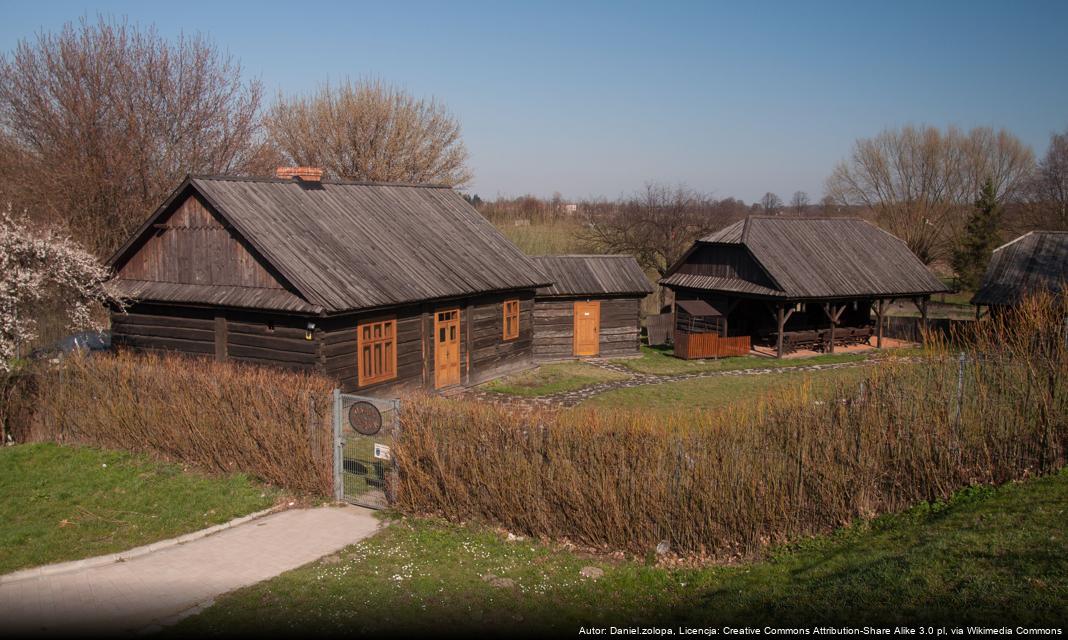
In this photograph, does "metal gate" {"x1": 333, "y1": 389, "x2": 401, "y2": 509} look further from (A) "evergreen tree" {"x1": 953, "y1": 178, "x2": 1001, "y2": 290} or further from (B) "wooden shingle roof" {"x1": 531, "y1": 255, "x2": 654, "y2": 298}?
(A) "evergreen tree" {"x1": 953, "y1": 178, "x2": 1001, "y2": 290}

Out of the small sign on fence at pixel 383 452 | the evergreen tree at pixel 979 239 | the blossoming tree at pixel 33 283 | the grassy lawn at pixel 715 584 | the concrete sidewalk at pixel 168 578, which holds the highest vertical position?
the evergreen tree at pixel 979 239

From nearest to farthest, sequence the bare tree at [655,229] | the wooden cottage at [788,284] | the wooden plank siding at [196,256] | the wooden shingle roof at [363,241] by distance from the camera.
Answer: the wooden shingle roof at [363,241]
the wooden plank siding at [196,256]
the wooden cottage at [788,284]
the bare tree at [655,229]

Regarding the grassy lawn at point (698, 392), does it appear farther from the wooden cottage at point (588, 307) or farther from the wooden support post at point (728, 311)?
the wooden cottage at point (588, 307)

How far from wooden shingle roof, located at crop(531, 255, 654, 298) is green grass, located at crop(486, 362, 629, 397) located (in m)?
2.57

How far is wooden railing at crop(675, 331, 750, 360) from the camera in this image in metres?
28.4

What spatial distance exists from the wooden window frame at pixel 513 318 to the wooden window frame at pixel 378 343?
5294 millimetres

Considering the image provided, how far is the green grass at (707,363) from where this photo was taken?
26438mm

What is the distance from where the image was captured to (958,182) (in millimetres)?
59062

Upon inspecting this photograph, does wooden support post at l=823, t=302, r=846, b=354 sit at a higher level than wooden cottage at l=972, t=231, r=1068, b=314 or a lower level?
lower

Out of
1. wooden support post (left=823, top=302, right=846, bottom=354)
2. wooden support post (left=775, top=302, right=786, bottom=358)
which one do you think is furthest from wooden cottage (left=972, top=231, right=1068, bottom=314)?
wooden support post (left=775, top=302, right=786, bottom=358)

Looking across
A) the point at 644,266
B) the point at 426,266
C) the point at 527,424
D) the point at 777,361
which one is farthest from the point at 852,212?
the point at 527,424

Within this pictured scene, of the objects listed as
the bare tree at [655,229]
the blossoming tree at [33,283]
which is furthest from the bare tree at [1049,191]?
the blossoming tree at [33,283]

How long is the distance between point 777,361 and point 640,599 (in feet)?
68.2

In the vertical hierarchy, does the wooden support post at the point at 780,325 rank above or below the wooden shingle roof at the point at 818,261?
below
